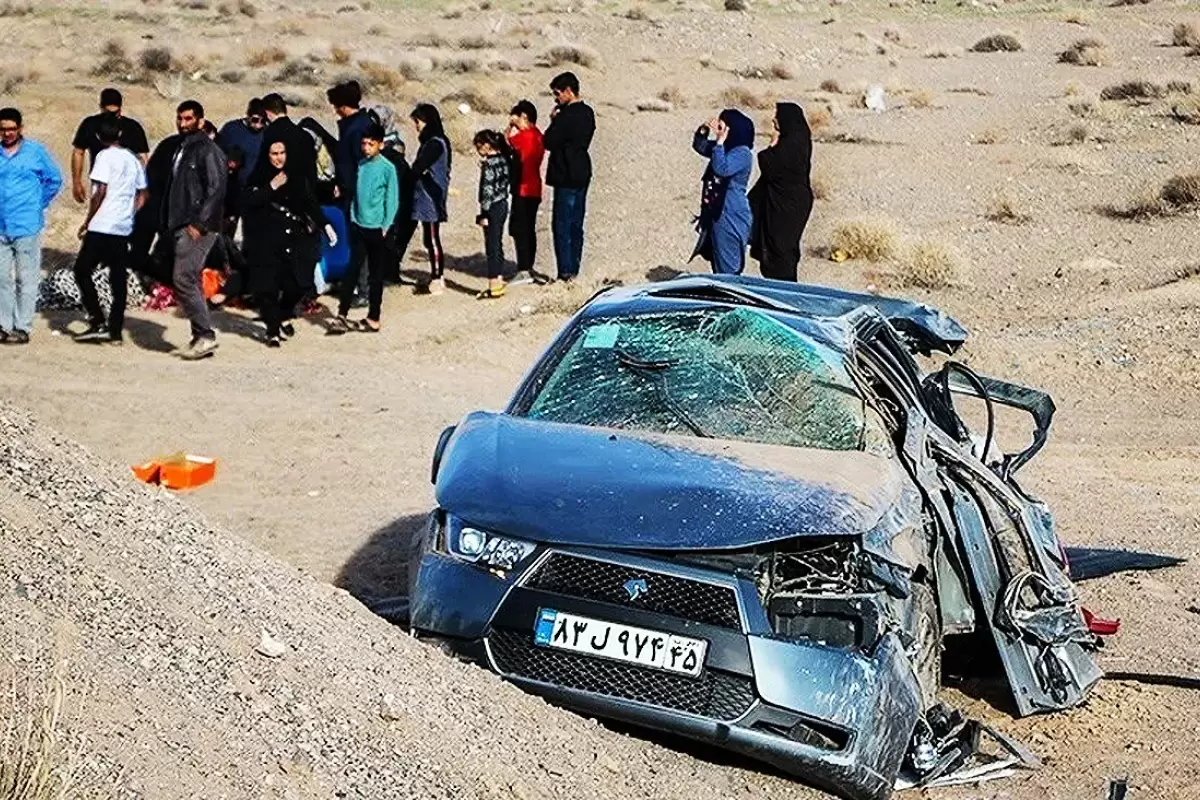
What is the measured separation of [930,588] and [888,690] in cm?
104

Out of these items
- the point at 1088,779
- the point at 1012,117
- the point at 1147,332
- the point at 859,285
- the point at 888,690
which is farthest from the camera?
the point at 1012,117

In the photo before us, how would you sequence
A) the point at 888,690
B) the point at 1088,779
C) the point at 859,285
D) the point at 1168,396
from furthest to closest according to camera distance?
the point at 859,285
the point at 1168,396
the point at 1088,779
the point at 888,690

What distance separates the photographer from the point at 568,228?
18062 millimetres

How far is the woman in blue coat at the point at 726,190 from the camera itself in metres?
16.2

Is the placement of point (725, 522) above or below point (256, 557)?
above

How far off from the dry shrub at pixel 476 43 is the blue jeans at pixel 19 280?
99.1 ft

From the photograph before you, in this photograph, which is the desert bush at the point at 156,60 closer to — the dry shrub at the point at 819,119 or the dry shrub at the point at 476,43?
the dry shrub at the point at 476,43

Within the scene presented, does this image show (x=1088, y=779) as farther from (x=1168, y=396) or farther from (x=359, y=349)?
(x=359, y=349)

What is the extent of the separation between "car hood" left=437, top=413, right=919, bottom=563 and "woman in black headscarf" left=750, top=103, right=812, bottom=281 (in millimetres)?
9463

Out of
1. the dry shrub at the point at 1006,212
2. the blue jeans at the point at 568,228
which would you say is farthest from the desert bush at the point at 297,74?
the blue jeans at the point at 568,228

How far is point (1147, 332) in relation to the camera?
16688mm

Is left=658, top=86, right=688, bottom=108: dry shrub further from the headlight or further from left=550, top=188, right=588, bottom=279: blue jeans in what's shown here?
the headlight

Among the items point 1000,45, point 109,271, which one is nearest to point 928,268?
point 109,271

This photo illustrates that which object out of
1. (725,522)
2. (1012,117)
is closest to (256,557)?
(725,522)
